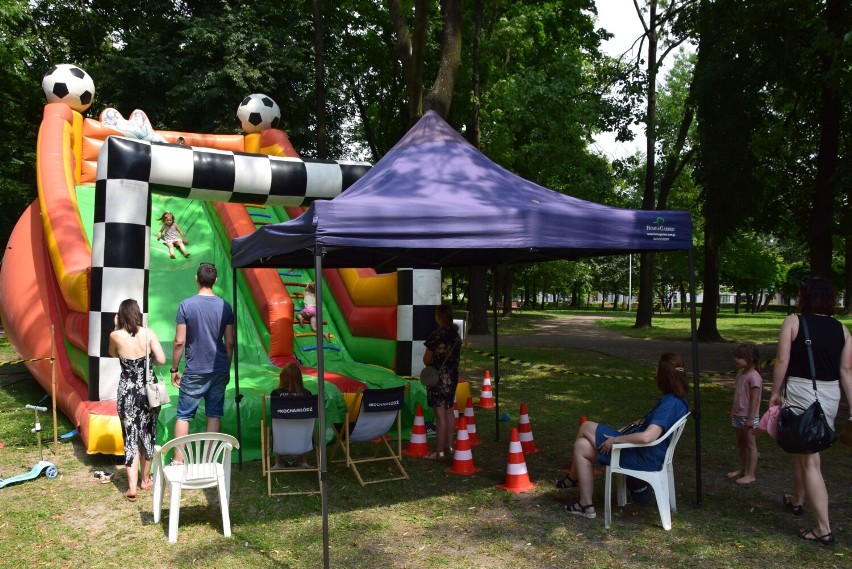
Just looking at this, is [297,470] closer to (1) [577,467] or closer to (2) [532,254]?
(1) [577,467]

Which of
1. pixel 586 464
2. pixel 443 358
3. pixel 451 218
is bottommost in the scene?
pixel 586 464

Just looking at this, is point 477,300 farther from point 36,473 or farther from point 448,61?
point 36,473

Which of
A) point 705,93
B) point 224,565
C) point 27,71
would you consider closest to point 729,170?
point 705,93

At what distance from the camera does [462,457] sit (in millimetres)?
6285

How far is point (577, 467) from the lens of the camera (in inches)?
203

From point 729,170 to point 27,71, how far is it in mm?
22227

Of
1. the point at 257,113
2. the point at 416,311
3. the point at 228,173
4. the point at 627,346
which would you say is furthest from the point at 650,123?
the point at 228,173

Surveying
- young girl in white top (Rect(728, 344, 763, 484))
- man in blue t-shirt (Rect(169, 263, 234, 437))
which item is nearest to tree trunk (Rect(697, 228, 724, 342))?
young girl in white top (Rect(728, 344, 763, 484))

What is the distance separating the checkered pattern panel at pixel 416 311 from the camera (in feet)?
27.0

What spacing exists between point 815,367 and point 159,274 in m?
8.04

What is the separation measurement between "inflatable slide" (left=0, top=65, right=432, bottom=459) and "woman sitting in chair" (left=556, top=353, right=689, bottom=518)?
2.74 m

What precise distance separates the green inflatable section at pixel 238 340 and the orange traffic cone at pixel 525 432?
128 cm

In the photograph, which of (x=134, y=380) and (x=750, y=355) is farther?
(x=750, y=355)

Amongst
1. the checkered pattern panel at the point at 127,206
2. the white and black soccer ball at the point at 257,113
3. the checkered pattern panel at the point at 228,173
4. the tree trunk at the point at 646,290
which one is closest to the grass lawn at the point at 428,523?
the checkered pattern panel at the point at 127,206
